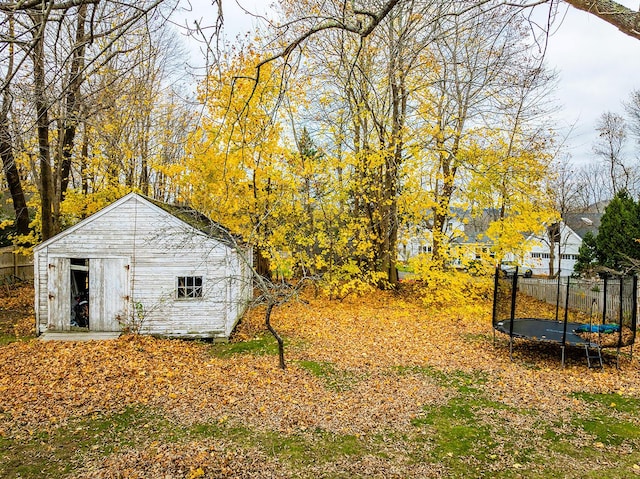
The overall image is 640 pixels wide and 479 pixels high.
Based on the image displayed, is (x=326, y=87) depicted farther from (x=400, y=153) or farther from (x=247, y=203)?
(x=247, y=203)

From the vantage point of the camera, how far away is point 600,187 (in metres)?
31.1

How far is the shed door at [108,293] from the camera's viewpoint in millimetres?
9648

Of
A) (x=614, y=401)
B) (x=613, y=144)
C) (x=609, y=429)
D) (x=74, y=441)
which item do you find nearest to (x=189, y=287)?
(x=74, y=441)

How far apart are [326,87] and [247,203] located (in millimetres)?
4983

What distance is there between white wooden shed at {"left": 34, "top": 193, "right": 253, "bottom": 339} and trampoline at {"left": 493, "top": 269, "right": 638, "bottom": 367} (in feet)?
22.4

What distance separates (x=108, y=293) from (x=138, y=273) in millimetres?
823

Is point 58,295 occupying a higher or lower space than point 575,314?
higher

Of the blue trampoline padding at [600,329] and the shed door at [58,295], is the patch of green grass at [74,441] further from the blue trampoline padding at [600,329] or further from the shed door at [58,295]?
the blue trampoline padding at [600,329]

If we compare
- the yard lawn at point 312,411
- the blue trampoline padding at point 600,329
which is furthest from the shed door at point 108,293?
the blue trampoline padding at point 600,329

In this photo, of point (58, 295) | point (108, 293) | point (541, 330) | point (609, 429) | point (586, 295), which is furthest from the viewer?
point (586, 295)

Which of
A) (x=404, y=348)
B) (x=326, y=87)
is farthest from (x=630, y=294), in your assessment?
(x=326, y=87)

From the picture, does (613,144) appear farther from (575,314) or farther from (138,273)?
(138,273)

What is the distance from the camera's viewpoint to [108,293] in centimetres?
973

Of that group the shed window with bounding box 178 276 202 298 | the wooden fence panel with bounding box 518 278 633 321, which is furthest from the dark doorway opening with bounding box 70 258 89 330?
the wooden fence panel with bounding box 518 278 633 321
